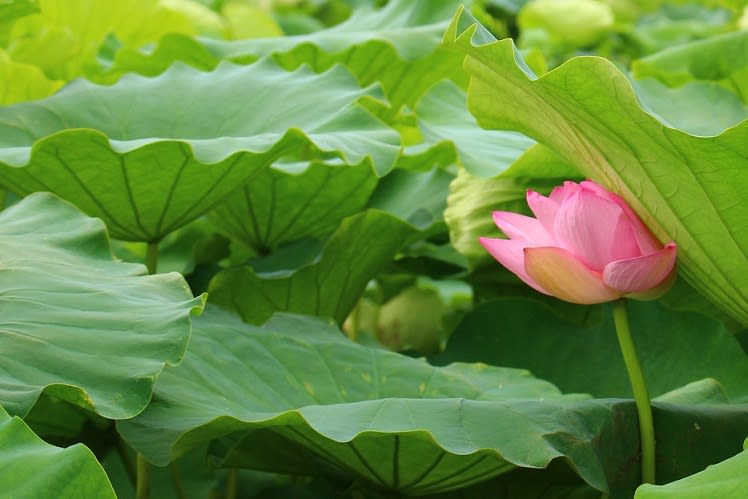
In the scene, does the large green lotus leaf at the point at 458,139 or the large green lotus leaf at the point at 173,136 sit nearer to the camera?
the large green lotus leaf at the point at 173,136

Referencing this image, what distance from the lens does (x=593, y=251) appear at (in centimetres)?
88

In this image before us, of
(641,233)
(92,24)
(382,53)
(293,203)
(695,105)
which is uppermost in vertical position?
A: (641,233)

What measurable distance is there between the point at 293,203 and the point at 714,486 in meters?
0.84

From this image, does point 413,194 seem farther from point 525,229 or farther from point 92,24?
point 92,24

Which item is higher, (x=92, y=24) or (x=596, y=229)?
(x=596, y=229)

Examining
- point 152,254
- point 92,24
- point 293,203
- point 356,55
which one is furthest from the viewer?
point 92,24

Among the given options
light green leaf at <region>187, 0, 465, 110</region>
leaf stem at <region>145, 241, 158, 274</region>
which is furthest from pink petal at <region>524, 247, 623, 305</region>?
light green leaf at <region>187, 0, 465, 110</region>

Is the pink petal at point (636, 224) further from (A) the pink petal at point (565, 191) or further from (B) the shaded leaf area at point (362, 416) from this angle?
(B) the shaded leaf area at point (362, 416)

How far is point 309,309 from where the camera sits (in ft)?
4.46

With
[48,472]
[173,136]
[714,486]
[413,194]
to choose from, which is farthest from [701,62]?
[48,472]

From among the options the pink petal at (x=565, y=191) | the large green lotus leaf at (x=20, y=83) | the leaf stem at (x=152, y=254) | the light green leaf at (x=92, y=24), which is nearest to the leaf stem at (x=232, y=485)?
the leaf stem at (x=152, y=254)

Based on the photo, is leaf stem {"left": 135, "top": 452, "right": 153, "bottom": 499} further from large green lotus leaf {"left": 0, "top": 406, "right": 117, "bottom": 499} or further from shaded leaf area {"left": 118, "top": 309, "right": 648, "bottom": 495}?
large green lotus leaf {"left": 0, "top": 406, "right": 117, "bottom": 499}

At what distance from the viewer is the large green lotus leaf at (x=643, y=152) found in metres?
0.82

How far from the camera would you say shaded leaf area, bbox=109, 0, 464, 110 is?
5.34 ft
